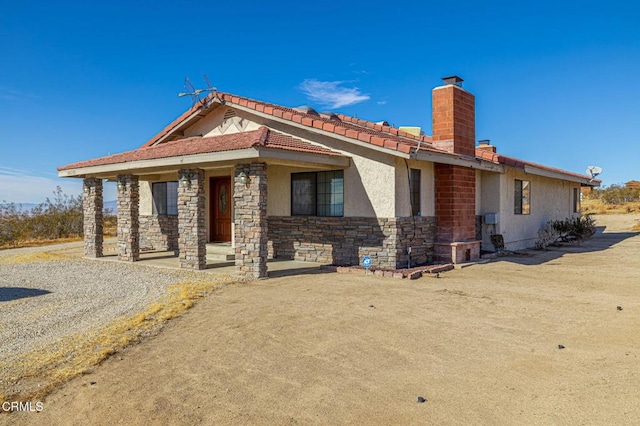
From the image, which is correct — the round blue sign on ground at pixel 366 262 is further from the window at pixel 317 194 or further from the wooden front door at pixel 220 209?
the wooden front door at pixel 220 209

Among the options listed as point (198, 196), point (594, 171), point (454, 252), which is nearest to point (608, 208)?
point (594, 171)

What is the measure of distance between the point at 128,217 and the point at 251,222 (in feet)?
17.2

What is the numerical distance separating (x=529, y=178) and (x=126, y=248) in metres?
14.6

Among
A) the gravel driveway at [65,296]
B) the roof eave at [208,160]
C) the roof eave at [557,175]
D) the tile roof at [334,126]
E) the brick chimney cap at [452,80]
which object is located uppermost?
the brick chimney cap at [452,80]

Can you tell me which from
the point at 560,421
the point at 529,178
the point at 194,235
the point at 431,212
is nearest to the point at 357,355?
the point at 560,421

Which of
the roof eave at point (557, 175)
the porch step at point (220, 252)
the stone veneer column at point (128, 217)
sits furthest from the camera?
the roof eave at point (557, 175)

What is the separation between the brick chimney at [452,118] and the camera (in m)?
13.3

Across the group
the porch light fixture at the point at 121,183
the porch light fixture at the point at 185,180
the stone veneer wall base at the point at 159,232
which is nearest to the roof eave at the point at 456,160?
the porch light fixture at the point at 185,180

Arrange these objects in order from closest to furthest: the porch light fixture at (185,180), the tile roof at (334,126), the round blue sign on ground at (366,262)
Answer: the round blue sign on ground at (366,262) → the tile roof at (334,126) → the porch light fixture at (185,180)

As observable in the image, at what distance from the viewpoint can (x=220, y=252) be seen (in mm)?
13625

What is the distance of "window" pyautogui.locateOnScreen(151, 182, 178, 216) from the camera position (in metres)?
16.3

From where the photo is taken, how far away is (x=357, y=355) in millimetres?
5320

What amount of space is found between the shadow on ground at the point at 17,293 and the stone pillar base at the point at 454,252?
9.61 m

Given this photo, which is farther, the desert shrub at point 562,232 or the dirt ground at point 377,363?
the desert shrub at point 562,232
